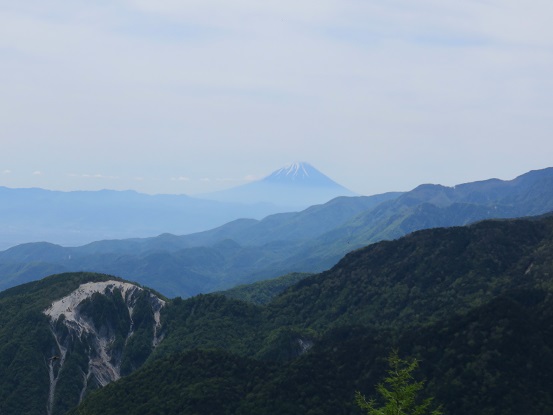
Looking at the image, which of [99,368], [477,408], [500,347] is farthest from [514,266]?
[99,368]

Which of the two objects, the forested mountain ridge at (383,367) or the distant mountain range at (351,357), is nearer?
the forested mountain ridge at (383,367)

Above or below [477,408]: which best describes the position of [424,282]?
above

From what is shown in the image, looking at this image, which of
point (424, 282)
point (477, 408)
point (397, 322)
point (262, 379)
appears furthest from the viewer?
point (424, 282)

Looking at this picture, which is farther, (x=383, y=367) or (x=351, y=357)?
(x=351, y=357)

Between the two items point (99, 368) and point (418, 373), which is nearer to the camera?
point (418, 373)

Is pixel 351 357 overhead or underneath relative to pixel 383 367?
overhead

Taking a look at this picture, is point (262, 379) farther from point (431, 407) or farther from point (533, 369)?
point (533, 369)

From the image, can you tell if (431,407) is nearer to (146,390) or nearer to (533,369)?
(533,369)

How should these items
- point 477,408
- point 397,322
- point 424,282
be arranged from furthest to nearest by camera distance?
1. point 424,282
2. point 397,322
3. point 477,408

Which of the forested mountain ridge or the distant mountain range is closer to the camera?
the forested mountain ridge
